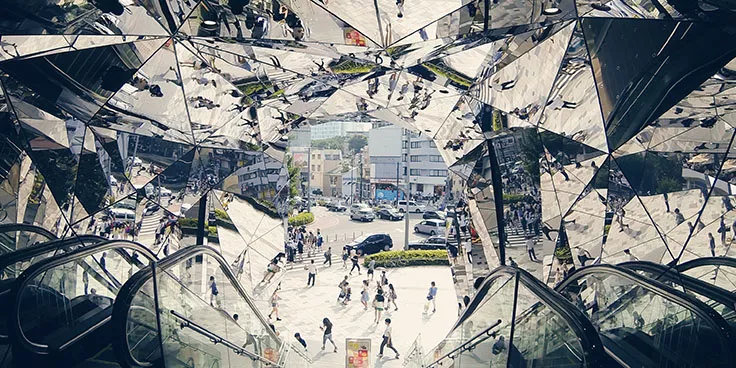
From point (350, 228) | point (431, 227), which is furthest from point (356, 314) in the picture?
point (350, 228)

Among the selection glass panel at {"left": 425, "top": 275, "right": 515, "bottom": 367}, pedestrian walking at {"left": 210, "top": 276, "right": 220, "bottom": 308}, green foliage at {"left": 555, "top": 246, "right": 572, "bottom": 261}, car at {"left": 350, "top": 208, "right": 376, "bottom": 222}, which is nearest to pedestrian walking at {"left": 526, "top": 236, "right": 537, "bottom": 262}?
green foliage at {"left": 555, "top": 246, "right": 572, "bottom": 261}

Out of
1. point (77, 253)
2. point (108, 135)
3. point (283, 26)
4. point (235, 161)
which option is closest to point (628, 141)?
point (283, 26)

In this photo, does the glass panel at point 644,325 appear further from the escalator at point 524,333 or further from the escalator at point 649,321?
the escalator at point 524,333

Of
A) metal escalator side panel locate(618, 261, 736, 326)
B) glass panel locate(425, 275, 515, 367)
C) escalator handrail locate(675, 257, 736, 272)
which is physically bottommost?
glass panel locate(425, 275, 515, 367)

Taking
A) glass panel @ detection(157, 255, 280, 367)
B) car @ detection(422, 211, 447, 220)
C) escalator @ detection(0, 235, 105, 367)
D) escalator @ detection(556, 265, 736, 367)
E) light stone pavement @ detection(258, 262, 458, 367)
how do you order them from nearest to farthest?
escalator @ detection(556, 265, 736, 367) < escalator @ detection(0, 235, 105, 367) < glass panel @ detection(157, 255, 280, 367) < light stone pavement @ detection(258, 262, 458, 367) < car @ detection(422, 211, 447, 220)

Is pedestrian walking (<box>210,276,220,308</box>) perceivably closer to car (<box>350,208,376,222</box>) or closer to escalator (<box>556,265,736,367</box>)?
escalator (<box>556,265,736,367</box>)

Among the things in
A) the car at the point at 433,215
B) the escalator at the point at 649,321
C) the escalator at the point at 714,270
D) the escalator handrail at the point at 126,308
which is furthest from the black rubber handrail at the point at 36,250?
the car at the point at 433,215
